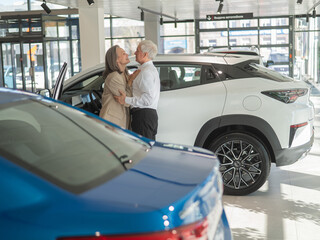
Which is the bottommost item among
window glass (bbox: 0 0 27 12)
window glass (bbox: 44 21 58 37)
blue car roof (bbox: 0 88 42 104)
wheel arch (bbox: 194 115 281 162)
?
wheel arch (bbox: 194 115 281 162)

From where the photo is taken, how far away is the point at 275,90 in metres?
5.45

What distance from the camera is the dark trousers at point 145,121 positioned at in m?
5.14

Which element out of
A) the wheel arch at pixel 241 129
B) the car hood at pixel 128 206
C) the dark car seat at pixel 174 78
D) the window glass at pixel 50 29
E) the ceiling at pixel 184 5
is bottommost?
the wheel arch at pixel 241 129

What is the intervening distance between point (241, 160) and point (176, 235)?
407 centimetres

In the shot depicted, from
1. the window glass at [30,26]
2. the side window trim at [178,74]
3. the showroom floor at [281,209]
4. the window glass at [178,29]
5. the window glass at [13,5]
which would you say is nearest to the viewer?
the showroom floor at [281,209]

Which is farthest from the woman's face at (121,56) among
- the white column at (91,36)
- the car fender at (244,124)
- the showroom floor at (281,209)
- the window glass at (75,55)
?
the window glass at (75,55)

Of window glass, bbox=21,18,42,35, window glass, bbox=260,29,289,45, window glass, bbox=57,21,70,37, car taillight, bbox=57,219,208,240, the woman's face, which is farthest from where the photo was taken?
window glass, bbox=260,29,289,45

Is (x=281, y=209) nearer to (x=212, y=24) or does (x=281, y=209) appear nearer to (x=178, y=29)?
(x=212, y=24)

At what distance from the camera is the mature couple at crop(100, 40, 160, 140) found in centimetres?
506

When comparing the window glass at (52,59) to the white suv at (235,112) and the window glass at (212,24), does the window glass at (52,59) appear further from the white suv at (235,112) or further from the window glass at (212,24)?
the white suv at (235,112)

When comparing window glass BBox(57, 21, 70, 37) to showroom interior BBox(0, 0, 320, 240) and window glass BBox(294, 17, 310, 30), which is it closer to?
showroom interior BBox(0, 0, 320, 240)

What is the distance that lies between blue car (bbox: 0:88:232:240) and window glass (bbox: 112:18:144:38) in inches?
978

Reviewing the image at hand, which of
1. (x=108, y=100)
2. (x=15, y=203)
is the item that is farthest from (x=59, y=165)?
(x=108, y=100)

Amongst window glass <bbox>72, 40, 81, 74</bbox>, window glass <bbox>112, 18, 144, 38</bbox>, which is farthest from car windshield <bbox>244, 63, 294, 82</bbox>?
window glass <bbox>112, 18, 144, 38</bbox>
